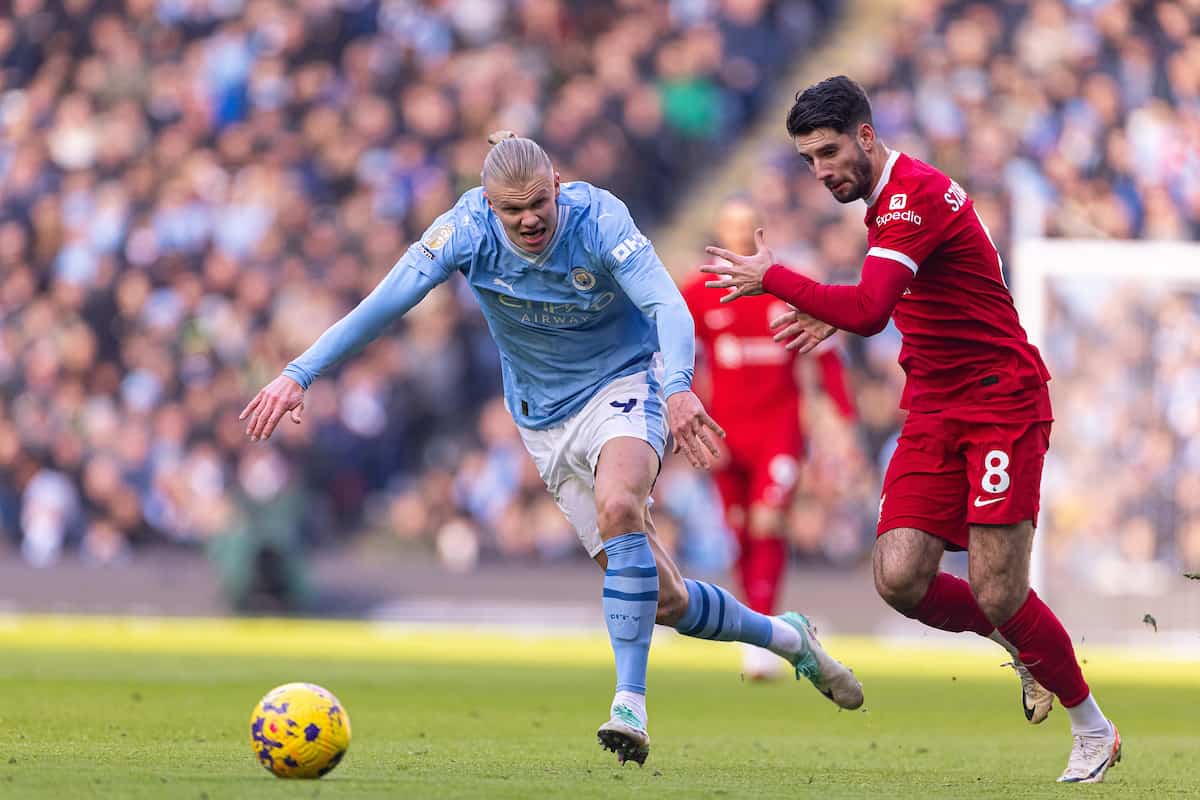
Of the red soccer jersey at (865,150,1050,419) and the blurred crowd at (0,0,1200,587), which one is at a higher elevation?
the blurred crowd at (0,0,1200,587)

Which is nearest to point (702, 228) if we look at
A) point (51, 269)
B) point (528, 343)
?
point (51, 269)

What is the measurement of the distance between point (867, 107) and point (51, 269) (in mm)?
13853

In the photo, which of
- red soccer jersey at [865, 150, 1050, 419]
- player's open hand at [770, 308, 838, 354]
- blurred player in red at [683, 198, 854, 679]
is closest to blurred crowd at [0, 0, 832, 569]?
blurred player in red at [683, 198, 854, 679]

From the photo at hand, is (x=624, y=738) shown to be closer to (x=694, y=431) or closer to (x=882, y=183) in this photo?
(x=694, y=431)

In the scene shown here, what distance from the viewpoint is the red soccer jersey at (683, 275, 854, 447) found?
12.0 metres

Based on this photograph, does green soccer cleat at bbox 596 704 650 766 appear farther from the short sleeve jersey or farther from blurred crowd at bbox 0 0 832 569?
blurred crowd at bbox 0 0 832 569

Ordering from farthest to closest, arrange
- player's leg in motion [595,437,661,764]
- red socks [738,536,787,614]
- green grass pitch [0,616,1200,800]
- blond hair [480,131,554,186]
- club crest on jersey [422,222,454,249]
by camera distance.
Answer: red socks [738,536,787,614] → club crest on jersey [422,222,454,249] → player's leg in motion [595,437,661,764] → blond hair [480,131,554,186] → green grass pitch [0,616,1200,800]

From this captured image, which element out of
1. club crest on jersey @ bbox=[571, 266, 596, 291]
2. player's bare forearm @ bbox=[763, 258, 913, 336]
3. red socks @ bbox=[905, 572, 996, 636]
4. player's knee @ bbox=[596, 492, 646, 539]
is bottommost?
red socks @ bbox=[905, 572, 996, 636]

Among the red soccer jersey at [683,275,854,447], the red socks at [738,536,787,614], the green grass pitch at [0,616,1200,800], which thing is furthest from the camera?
the red soccer jersey at [683,275,854,447]

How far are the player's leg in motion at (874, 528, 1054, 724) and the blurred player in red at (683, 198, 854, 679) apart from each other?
14.8 feet

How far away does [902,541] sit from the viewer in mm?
6914

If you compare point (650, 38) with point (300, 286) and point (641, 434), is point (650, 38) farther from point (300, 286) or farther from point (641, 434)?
point (641, 434)

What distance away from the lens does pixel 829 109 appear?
657 cm

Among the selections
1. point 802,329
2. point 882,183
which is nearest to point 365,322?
point 802,329
